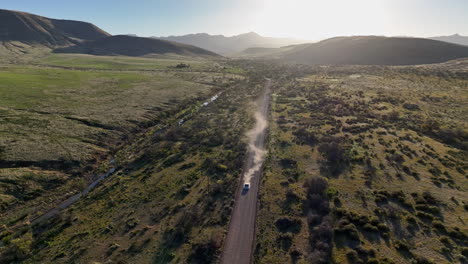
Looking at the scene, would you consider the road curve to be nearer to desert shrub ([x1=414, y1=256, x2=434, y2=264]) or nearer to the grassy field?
desert shrub ([x1=414, y1=256, x2=434, y2=264])

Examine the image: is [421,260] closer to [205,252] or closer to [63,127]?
[205,252]

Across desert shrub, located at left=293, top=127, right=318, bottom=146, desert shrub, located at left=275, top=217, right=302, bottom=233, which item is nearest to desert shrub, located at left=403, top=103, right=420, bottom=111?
desert shrub, located at left=293, top=127, right=318, bottom=146

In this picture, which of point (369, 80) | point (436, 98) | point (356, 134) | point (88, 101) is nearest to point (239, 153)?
point (356, 134)

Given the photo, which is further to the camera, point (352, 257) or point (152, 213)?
point (152, 213)

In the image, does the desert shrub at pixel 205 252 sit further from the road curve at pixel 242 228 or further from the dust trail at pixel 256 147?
→ the dust trail at pixel 256 147

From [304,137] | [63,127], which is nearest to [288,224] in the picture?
[304,137]
